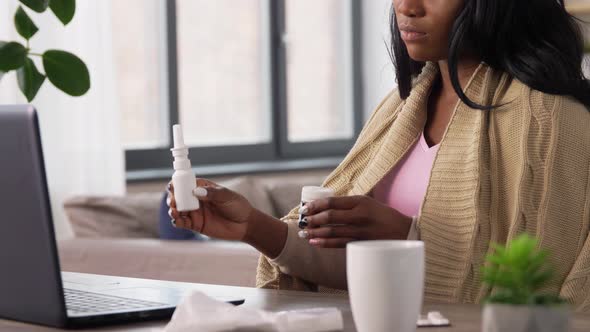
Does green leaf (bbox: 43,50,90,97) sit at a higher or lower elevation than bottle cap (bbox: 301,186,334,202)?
higher

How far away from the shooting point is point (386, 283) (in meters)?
1.01

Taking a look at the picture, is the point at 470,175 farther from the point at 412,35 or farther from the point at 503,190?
the point at 412,35

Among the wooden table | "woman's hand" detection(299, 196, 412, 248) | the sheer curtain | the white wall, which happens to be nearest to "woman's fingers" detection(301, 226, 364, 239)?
"woman's hand" detection(299, 196, 412, 248)

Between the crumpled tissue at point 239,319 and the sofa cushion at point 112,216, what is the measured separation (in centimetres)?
234

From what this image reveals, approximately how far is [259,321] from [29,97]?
867mm

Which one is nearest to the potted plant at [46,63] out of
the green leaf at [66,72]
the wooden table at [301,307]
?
the green leaf at [66,72]

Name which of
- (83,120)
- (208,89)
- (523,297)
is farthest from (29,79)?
(208,89)

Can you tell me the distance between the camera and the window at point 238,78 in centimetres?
439

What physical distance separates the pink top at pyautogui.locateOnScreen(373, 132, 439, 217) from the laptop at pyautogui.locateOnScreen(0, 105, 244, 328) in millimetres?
611

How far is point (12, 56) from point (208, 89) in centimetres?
285

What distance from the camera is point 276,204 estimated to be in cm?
379

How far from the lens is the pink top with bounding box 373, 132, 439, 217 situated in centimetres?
185

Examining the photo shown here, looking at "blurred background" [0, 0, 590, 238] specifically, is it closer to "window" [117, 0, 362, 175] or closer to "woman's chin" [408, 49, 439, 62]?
"window" [117, 0, 362, 175]

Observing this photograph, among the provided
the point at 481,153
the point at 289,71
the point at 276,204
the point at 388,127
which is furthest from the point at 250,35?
the point at 481,153
